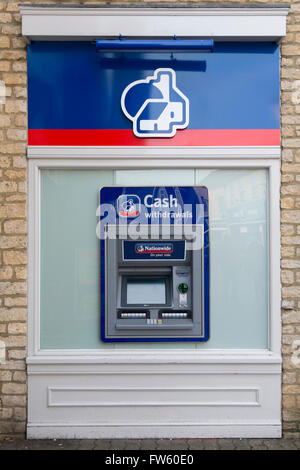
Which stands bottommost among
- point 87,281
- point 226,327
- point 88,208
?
point 226,327

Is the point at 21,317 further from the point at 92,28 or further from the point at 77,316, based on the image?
the point at 92,28

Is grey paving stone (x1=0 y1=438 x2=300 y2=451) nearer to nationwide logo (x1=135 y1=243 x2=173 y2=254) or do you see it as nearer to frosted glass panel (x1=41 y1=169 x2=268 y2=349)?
frosted glass panel (x1=41 y1=169 x2=268 y2=349)

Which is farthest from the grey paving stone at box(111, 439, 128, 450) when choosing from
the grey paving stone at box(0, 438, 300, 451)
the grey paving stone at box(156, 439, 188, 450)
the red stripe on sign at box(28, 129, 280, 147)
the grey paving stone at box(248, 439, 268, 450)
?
the red stripe on sign at box(28, 129, 280, 147)

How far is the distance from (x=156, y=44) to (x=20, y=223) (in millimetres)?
2183

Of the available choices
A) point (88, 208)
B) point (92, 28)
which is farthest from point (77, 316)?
point (92, 28)

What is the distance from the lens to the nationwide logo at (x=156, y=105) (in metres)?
4.74

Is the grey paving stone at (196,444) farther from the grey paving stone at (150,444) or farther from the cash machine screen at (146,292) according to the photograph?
the cash machine screen at (146,292)

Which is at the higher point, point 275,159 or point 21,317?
point 275,159

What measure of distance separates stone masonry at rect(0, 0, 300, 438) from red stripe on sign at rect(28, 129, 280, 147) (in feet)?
0.50

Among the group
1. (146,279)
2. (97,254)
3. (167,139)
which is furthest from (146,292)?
(167,139)

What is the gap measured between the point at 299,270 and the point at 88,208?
2.18m

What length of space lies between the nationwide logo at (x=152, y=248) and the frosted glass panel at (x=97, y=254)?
1.40ft

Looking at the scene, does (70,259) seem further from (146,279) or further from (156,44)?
(156,44)

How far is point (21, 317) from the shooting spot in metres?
4.73
